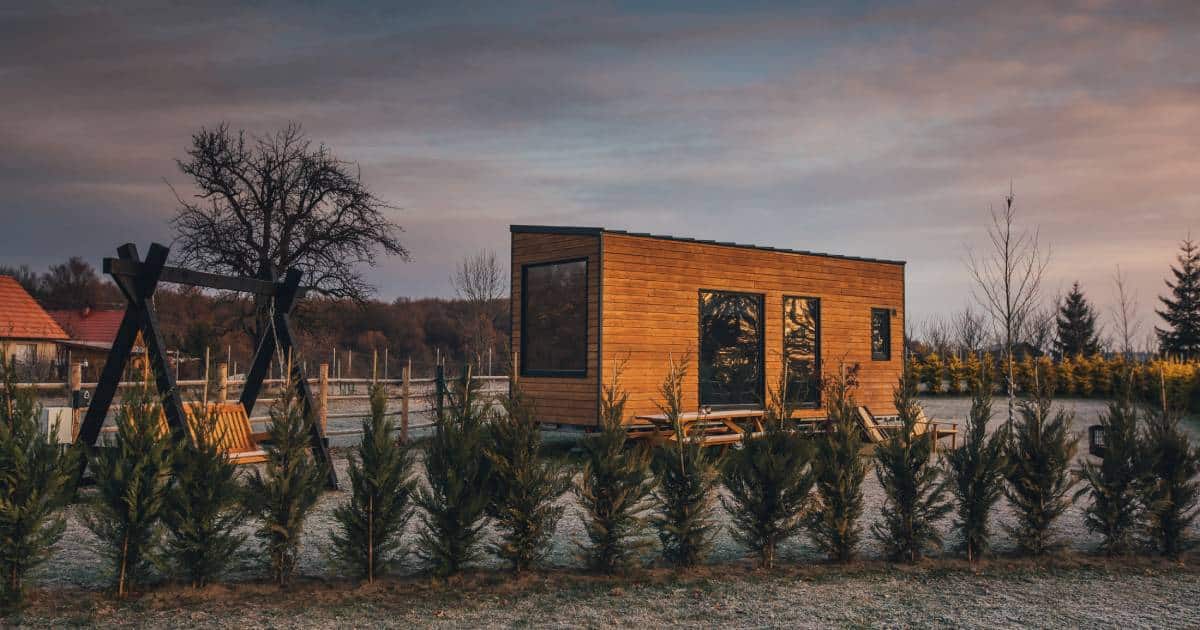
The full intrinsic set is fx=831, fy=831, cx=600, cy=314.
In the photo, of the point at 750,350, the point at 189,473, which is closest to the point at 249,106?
the point at 750,350

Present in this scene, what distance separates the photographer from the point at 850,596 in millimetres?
5555

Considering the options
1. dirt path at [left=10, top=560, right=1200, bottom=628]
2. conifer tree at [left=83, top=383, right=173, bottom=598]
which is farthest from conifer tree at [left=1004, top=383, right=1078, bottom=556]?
conifer tree at [left=83, top=383, right=173, bottom=598]

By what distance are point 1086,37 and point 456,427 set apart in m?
11.4

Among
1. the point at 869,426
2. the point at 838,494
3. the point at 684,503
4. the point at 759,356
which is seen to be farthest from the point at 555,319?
the point at 838,494

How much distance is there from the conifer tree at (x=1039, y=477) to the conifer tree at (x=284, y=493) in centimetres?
547

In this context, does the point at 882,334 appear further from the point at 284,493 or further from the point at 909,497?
the point at 284,493

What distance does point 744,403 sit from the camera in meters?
14.2

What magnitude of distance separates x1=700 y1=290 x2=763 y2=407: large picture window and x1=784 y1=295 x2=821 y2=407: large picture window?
0.74 m

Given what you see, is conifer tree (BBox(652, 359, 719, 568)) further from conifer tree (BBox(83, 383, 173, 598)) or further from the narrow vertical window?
the narrow vertical window

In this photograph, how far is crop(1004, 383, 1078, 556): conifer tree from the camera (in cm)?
681

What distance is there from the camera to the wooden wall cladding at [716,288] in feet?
41.3

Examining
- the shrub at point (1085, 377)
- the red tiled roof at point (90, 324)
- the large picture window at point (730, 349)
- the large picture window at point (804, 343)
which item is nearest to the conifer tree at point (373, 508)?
the large picture window at point (730, 349)

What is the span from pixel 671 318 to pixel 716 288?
1.08m

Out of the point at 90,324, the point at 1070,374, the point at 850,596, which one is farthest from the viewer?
the point at 90,324
